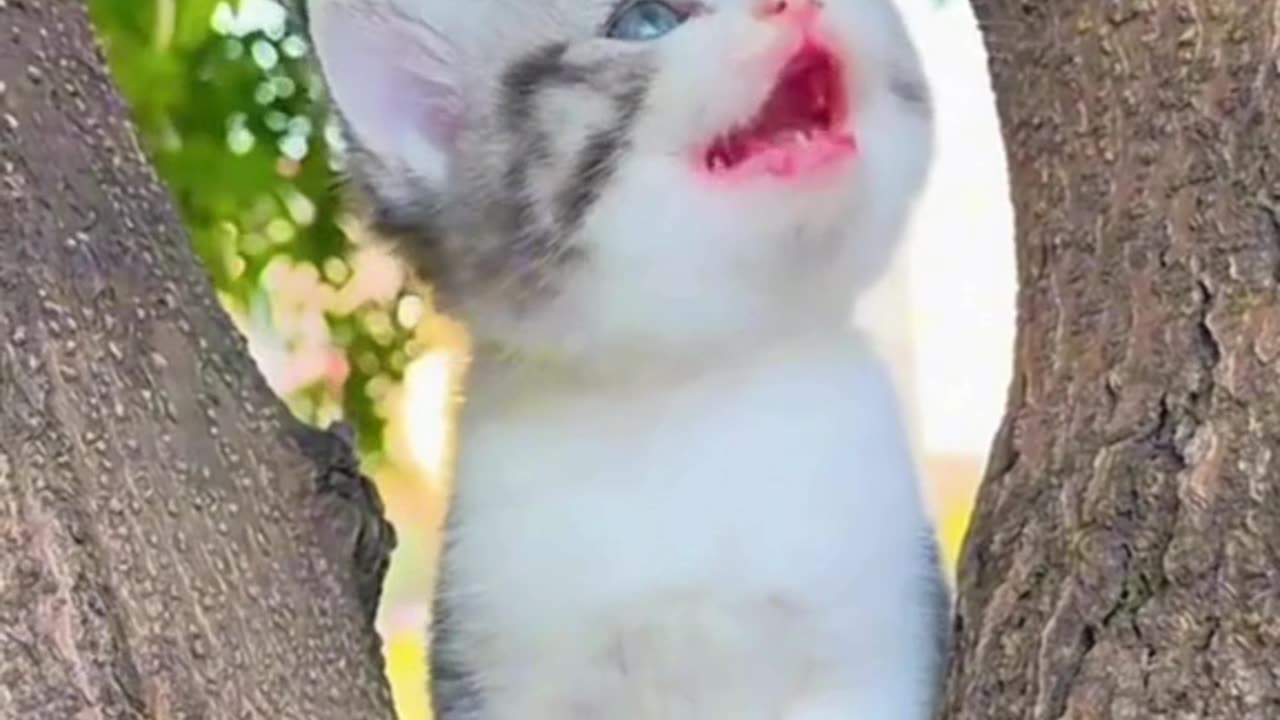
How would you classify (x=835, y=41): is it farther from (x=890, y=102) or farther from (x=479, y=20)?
(x=479, y=20)

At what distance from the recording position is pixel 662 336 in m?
1.21

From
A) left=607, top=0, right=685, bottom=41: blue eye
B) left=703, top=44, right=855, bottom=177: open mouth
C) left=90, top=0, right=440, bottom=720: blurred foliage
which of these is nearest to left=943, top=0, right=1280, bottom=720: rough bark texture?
left=703, top=44, right=855, bottom=177: open mouth

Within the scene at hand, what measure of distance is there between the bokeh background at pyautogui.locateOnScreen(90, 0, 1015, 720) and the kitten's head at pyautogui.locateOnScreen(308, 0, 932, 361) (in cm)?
14

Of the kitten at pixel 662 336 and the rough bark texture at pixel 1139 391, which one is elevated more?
the rough bark texture at pixel 1139 391

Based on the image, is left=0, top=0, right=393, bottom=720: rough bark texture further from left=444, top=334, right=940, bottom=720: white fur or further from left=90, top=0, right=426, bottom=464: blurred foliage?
left=90, top=0, right=426, bottom=464: blurred foliage

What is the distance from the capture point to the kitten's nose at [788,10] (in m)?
1.14

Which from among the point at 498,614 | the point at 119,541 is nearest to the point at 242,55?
the point at 498,614

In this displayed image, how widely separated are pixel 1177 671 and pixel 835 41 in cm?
46

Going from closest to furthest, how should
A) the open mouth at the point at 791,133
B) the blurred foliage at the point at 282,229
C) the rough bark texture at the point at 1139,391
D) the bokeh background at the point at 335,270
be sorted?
1. the rough bark texture at the point at 1139,391
2. the open mouth at the point at 791,133
3. the bokeh background at the point at 335,270
4. the blurred foliage at the point at 282,229

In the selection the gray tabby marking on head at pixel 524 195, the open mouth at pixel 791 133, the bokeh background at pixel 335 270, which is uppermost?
the open mouth at pixel 791 133

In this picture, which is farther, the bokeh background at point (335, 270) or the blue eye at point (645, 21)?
the bokeh background at point (335, 270)

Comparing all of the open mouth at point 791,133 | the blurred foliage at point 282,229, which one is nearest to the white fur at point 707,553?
the open mouth at point 791,133

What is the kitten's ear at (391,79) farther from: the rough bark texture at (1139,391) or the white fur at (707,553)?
the rough bark texture at (1139,391)

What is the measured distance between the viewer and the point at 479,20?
4.27 ft
